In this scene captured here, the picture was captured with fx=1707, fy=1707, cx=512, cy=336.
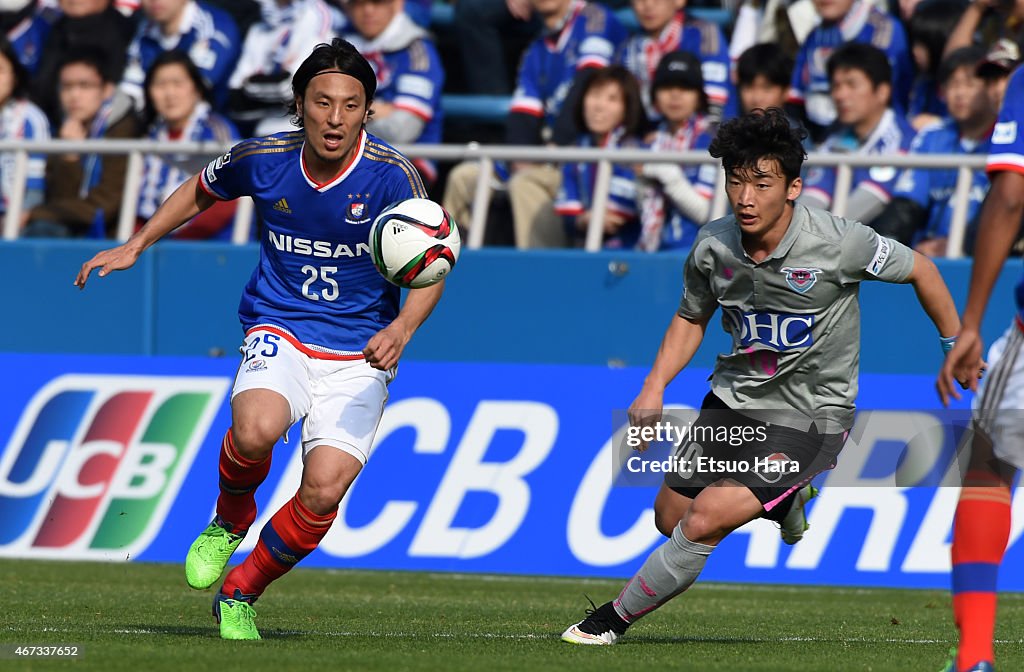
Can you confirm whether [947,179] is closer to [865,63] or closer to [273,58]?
[865,63]

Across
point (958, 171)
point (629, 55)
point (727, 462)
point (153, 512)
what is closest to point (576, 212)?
point (629, 55)

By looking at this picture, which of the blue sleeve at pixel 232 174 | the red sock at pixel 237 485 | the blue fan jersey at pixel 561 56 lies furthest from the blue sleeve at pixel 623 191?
the red sock at pixel 237 485

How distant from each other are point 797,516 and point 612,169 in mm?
5865

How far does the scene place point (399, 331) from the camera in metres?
6.43

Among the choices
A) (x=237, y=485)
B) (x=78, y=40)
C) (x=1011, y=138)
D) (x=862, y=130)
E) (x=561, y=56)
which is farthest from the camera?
(x=78, y=40)

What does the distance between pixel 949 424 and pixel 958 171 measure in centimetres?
199

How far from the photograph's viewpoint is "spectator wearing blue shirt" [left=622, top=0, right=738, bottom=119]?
12.8 metres

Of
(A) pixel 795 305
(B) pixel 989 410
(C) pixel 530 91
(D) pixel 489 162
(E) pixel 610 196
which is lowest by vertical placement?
(E) pixel 610 196

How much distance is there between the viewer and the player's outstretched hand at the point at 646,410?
21.0 ft

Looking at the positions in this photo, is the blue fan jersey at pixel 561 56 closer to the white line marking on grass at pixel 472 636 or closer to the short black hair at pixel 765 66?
the short black hair at pixel 765 66

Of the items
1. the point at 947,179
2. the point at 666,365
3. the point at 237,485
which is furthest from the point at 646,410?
the point at 947,179

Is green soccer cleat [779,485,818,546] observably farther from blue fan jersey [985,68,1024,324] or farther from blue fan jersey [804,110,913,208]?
blue fan jersey [804,110,913,208]

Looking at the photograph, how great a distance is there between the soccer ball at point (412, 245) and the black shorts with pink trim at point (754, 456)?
1204 millimetres

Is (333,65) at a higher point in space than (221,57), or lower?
higher
